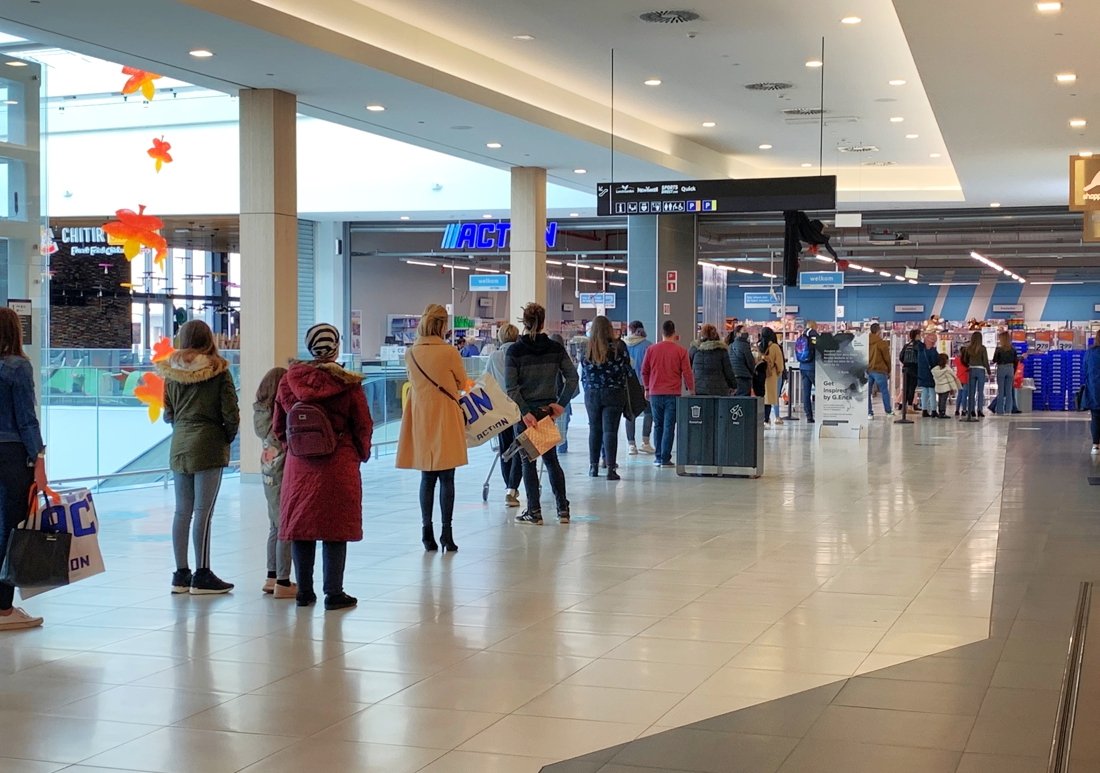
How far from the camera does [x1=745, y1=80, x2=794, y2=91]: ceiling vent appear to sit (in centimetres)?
1324

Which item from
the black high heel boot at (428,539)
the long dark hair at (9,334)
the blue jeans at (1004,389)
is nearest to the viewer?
the long dark hair at (9,334)

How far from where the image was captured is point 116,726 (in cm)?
402

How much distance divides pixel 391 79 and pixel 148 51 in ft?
7.16

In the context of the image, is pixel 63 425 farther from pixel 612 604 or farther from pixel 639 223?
pixel 639 223

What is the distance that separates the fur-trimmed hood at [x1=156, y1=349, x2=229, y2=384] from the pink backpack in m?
0.64

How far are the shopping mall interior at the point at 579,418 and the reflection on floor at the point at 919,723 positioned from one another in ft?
0.07

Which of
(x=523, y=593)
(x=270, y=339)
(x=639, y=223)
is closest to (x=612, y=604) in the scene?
(x=523, y=593)

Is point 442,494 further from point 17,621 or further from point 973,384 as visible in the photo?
point 973,384

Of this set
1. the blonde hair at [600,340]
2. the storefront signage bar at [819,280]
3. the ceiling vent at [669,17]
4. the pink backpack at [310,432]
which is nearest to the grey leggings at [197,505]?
the pink backpack at [310,432]

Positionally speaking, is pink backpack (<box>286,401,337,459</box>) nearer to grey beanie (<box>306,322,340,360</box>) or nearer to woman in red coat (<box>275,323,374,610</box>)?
woman in red coat (<box>275,323,374,610</box>)

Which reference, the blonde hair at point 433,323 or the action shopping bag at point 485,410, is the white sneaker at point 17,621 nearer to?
the blonde hair at point 433,323

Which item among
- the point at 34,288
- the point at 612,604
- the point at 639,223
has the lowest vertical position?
the point at 612,604

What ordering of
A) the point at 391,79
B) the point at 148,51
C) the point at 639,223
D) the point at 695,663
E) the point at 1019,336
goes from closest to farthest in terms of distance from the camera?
the point at 695,663 < the point at 148,51 < the point at 391,79 < the point at 639,223 < the point at 1019,336

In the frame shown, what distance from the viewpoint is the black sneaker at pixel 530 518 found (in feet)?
28.4
